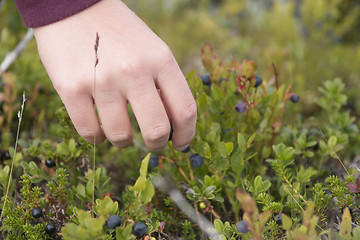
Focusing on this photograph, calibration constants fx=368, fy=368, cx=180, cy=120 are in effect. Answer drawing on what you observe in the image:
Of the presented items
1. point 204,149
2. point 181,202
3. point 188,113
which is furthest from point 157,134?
point 181,202

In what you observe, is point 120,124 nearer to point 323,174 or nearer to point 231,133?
point 231,133

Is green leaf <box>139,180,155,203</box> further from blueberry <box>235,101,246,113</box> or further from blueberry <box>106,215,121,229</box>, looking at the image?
blueberry <box>235,101,246,113</box>

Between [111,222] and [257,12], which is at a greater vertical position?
[111,222]

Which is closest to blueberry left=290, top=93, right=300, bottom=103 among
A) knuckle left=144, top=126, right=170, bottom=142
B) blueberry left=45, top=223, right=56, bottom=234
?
knuckle left=144, top=126, right=170, bottom=142

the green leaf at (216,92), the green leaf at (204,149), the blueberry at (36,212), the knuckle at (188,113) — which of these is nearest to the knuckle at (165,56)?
the knuckle at (188,113)

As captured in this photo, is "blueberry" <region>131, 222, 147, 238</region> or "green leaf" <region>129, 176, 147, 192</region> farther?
"blueberry" <region>131, 222, 147, 238</region>

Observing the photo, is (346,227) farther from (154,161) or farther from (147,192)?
(154,161)

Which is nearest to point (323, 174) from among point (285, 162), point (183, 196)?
point (285, 162)
